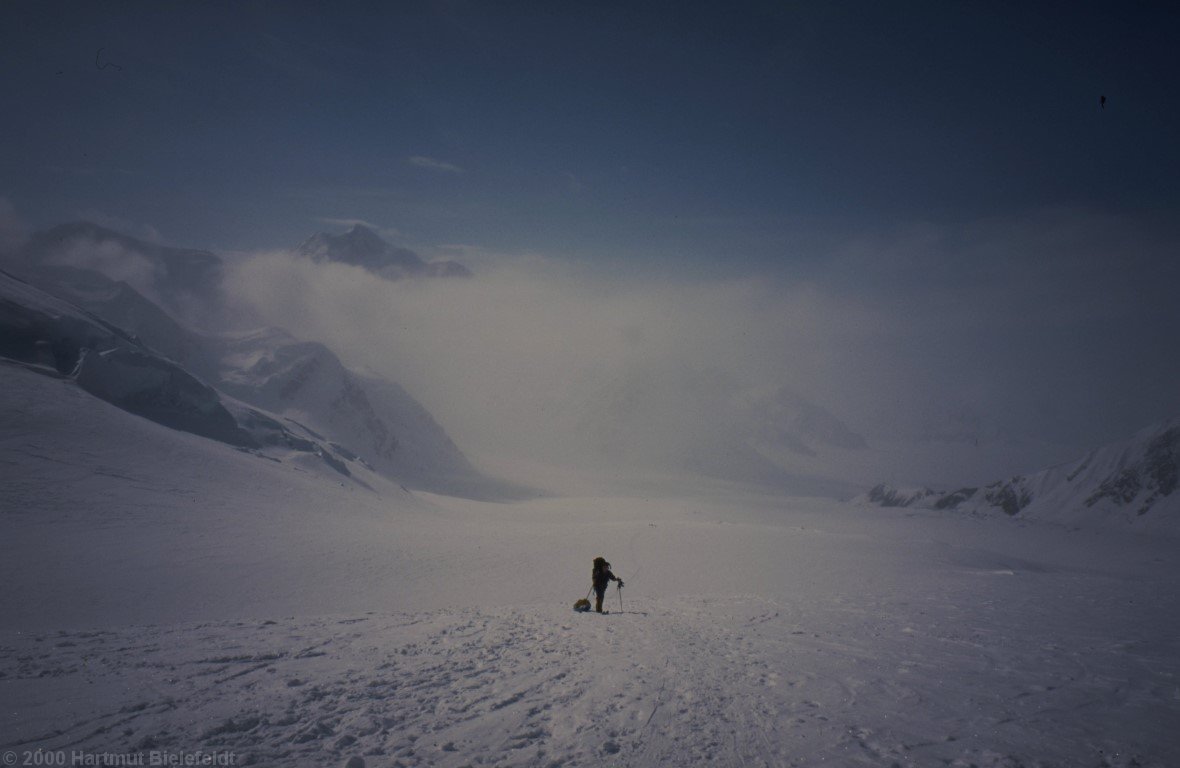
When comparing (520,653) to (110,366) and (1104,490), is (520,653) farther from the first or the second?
(1104,490)

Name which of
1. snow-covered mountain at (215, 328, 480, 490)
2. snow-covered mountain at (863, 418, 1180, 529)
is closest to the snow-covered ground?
snow-covered mountain at (863, 418, 1180, 529)

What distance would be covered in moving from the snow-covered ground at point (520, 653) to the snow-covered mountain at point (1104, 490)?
8794 centimetres

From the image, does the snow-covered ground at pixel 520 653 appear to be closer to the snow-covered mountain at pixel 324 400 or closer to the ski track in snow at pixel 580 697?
the ski track in snow at pixel 580 697

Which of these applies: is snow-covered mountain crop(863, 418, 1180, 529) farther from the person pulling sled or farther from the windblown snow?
the person pulling sled

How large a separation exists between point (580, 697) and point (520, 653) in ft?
9.10

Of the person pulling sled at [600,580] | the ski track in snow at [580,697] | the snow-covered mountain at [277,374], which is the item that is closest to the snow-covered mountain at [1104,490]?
the person pulling sled at [600,580]

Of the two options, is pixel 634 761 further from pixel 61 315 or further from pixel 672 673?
pixel 61 315

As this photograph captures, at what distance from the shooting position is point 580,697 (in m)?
7.69

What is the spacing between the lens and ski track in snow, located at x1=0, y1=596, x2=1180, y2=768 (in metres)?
6.01

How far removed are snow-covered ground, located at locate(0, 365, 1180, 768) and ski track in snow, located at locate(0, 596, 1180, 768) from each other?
0.05m

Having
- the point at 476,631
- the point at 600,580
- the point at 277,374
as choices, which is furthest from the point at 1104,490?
the point at 277,374

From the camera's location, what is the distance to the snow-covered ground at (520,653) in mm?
6176

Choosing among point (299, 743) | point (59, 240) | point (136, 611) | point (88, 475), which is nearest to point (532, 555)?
point (136, 611)

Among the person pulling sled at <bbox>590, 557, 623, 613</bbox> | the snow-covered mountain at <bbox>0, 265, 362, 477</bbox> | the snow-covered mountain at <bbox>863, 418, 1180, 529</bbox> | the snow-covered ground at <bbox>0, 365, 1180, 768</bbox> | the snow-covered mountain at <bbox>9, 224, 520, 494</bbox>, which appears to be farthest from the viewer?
the snow-covered mountain at <bbox>9, 224, 520, 494</bbox>
